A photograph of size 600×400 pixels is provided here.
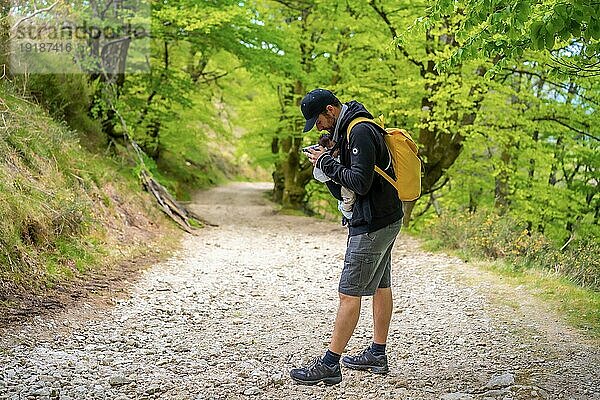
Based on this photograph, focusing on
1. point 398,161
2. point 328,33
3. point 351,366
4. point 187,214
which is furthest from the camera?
point 328,33

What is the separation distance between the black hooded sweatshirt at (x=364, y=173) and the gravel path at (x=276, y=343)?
1.12 meters

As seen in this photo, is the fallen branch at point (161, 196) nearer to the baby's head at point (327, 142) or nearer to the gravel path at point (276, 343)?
the gravel path at point (276, 343)

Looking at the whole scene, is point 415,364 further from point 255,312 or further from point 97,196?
point 97,196

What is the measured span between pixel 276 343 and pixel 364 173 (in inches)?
75.7

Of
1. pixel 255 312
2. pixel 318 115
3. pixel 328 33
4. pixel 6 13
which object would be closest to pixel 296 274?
pixel 255 312

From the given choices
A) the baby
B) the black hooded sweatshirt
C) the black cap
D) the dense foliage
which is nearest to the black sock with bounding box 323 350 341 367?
the black hooded sweatshirt

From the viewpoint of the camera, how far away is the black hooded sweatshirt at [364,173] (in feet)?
11.8

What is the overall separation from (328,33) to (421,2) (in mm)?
4154

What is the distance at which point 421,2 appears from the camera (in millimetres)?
11094

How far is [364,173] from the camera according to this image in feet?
11.7

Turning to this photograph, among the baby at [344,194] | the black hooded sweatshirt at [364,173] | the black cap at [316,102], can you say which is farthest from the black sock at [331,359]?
the black cap at [316,102]

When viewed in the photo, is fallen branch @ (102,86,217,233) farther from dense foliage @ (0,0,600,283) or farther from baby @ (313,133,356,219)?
baby @ (313,133,356,219)

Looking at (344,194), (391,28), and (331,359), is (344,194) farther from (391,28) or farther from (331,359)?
(391,28)

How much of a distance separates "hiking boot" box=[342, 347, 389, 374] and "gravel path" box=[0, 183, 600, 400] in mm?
72
